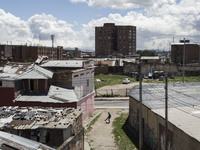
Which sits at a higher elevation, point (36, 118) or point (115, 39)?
point (115, 39)

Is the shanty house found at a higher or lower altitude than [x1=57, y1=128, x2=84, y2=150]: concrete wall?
higher

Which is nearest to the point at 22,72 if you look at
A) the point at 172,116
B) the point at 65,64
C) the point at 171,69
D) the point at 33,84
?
the point at 33,84

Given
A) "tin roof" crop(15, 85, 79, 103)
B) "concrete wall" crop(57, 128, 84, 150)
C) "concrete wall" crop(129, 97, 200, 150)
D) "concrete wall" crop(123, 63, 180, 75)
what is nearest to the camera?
"concrete wall" crop(129, 97, 200, 150)

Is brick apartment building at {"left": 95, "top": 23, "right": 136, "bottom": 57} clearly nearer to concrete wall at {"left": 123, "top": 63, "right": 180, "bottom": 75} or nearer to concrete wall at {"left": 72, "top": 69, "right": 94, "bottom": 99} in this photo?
concrete wall at {"left": 123, "top": 63, "right": 180, "bottom": 75}

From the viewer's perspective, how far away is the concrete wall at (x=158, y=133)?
549 inches

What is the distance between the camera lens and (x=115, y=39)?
150 meters

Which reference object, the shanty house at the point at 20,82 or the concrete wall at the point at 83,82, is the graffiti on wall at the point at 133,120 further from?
the shanty house at the point at 20,82

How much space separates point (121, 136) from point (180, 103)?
5.86 meters

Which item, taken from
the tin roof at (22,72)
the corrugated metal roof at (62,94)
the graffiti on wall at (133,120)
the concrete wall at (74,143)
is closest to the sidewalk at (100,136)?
the graffiti on wall at (133,120)

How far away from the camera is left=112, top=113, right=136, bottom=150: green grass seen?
20087mm

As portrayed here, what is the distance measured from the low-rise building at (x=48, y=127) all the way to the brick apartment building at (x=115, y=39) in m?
129

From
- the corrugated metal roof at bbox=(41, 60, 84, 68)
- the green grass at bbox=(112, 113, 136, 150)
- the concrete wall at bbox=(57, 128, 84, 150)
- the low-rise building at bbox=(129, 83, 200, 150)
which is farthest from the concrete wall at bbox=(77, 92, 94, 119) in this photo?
the concrete wall at bbox=(57, 128, 84, 150)

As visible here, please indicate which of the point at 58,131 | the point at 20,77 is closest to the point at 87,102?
the point at 20,77

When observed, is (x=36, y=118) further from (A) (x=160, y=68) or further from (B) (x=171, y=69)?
(B) (x=171, y=69)
